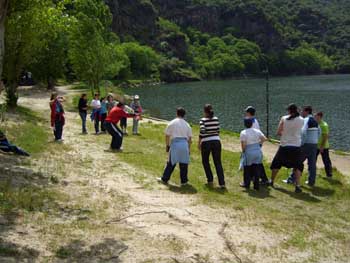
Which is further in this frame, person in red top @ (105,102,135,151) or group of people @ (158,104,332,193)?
person in red top @ (105,102,135,151)

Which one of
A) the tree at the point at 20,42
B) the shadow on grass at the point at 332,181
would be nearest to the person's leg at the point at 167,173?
the shadow on grass at the point at 332,181

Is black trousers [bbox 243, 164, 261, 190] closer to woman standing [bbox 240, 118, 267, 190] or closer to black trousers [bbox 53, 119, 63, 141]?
woman standing [bbox 240, 118, 267, 190]

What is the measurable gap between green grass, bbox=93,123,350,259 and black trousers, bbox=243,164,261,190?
0.23 m

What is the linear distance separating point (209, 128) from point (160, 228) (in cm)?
377

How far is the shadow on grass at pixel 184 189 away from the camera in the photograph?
10.6 metres

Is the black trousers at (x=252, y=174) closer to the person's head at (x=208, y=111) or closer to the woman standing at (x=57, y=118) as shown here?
the person's head at (x=208, y=111)

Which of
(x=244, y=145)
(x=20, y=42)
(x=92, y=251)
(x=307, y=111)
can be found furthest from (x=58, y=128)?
(x=20, y=42)

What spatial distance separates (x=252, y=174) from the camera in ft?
38.2

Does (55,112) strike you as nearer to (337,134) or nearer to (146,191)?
(146,191)

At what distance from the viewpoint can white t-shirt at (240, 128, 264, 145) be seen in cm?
1132

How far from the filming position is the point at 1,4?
7898 millimetres

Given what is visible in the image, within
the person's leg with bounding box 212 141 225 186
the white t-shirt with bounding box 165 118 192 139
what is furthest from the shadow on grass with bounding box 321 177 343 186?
the white t-shirt with bounding box 165 118 192 139

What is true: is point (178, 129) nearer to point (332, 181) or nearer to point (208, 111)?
point (208, 111)

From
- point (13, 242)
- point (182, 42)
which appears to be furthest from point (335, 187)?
point (182, 42)
